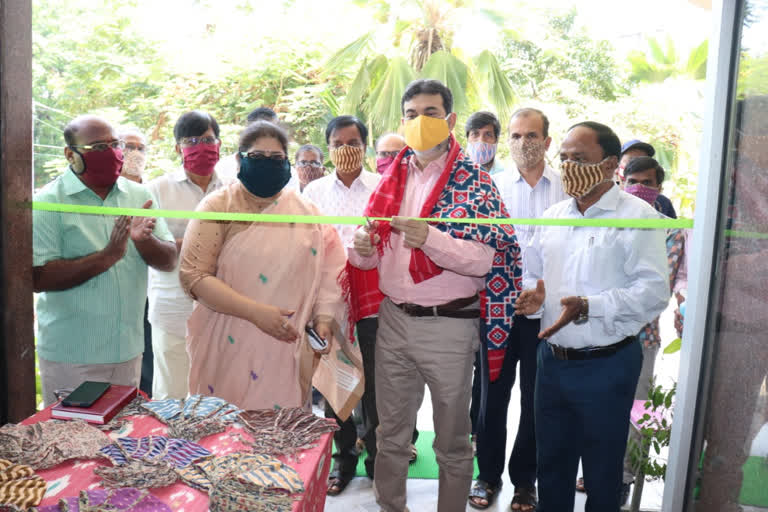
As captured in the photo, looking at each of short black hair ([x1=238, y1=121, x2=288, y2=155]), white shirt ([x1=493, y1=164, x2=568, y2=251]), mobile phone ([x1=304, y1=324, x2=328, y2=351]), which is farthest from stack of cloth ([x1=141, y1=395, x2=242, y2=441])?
white shirt ([x1=493, y1=164, x2=568, y2=251])

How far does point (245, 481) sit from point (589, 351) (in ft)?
4.17

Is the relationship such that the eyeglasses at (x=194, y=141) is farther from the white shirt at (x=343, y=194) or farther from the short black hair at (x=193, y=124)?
the white shirt at (x=343, y=194)

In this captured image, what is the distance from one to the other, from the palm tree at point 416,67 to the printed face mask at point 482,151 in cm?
355

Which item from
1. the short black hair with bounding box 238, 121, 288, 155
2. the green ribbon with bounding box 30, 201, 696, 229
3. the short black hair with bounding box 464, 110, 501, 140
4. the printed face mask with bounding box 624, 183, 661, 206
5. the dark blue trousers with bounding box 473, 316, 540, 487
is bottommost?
the dark blue trousers with bounding box 473, 316, 540, 487

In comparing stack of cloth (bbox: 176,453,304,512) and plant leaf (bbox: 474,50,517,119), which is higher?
plant leaf (bbox: 474,50,517,119)

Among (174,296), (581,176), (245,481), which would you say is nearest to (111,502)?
(245,481)

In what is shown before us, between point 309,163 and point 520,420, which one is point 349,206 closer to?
point 309,163

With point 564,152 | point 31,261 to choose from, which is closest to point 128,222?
point 31,261

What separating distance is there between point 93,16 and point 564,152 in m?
10.2

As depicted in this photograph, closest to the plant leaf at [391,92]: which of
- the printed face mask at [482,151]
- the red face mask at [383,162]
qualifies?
the red face mask at [383,162]

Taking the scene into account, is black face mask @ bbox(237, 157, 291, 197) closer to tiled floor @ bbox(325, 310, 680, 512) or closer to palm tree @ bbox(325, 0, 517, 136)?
tiled floor @ bbox(325, 310, 680, 512)

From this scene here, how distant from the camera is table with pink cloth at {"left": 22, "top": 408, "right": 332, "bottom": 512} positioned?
136 cm

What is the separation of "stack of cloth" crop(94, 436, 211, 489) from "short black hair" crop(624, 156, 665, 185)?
2.22 m

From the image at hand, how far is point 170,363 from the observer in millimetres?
2871
